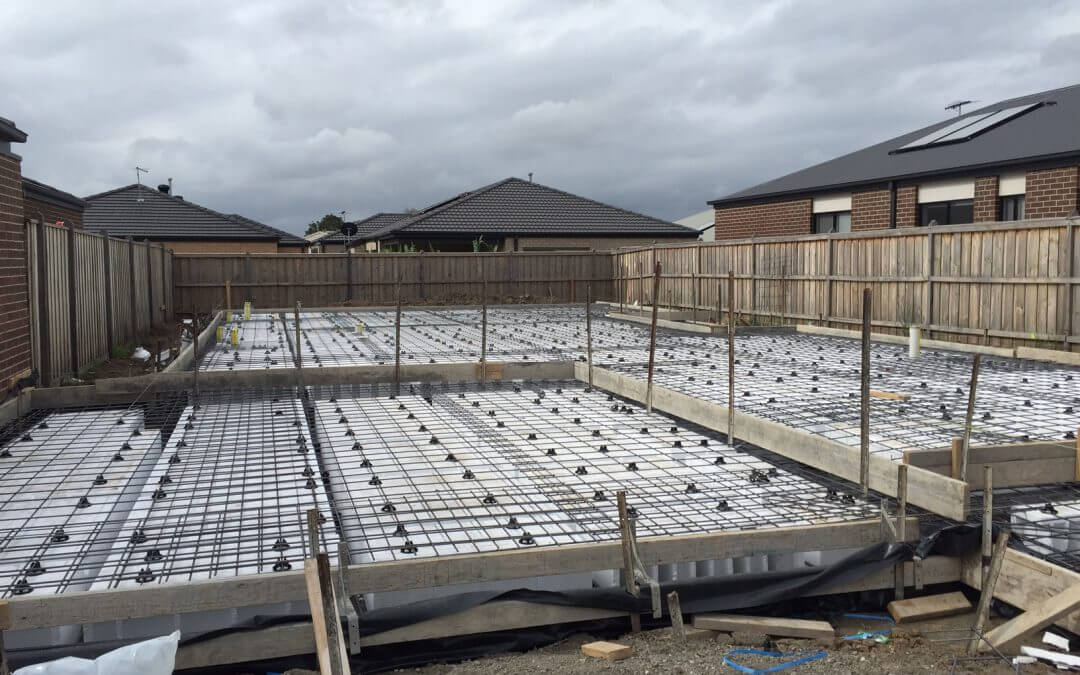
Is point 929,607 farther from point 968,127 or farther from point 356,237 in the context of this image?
point 356,237

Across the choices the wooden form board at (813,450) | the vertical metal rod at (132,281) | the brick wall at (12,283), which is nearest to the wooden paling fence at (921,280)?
the wooden form board at (813,450)

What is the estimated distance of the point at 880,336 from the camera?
1127cm

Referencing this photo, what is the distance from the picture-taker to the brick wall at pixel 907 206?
16266 mm

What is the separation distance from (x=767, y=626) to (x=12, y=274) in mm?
6191

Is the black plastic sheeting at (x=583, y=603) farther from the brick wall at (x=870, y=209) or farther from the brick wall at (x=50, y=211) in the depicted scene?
the brick wall at (x=870, y=209)

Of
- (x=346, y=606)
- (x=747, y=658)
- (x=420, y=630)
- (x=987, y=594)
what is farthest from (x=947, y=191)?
(x=346, y=606)

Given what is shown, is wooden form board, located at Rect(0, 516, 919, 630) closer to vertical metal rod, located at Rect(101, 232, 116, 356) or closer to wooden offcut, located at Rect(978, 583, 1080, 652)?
wooden offcut, located at Rect(978, 583, 1080, 652)

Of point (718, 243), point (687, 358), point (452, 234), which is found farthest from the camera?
point (452, 234)

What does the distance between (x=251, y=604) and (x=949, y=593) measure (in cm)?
289

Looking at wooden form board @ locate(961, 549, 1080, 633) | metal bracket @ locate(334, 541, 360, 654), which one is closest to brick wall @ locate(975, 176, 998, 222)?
wooden form board @ locate(961, 549, 1080, 633)

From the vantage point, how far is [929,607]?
3.85m

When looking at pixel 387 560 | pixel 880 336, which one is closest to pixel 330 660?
pixel 387 560

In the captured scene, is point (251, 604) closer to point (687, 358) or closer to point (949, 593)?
point (949, 593)

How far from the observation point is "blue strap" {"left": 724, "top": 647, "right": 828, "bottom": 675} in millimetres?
3246
